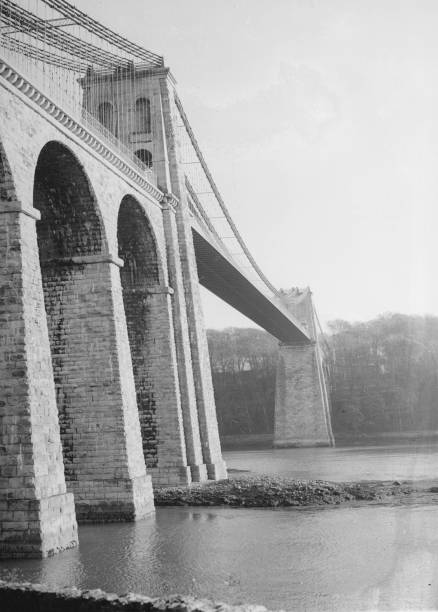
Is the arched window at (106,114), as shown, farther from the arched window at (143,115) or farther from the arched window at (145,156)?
the arched window at (145,156)

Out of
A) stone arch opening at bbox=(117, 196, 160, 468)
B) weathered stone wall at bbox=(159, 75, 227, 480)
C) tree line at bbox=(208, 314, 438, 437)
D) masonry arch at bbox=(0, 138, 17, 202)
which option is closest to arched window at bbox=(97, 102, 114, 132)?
weathered stone wall at bbox=(159, 75, 227, 480)

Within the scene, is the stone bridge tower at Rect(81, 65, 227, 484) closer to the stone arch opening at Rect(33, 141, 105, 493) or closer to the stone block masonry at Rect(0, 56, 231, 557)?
the stone block masonry at Rect(0, 56, 231, 557)

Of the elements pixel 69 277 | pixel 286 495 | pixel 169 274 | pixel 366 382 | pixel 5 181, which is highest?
pixel 5 181

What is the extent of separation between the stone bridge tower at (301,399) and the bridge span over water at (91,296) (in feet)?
79.4

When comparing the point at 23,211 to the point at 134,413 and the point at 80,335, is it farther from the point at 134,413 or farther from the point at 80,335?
the point at 134,413

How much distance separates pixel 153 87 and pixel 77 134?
7.53 m

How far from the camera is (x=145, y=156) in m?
19.3

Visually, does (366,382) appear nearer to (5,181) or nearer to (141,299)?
(141,299)

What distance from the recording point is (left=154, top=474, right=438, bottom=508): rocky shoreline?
13727 mm

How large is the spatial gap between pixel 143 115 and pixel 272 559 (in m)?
14.2

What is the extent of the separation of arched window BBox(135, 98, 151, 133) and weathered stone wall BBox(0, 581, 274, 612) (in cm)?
1500

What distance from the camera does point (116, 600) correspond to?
5.39m

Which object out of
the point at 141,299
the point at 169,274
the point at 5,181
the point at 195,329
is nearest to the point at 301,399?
the point at 195,329

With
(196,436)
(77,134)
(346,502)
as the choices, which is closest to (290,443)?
(196,436)
